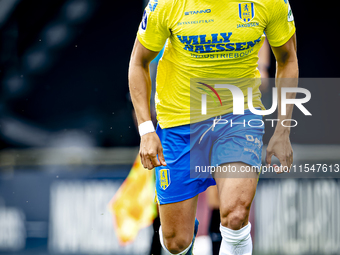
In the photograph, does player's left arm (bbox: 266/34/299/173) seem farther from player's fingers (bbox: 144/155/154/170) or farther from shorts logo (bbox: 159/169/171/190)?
player's fingers (bbox: 144/155/154/170)

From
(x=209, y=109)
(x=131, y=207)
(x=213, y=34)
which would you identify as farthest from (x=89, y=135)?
(x=213, y=34)

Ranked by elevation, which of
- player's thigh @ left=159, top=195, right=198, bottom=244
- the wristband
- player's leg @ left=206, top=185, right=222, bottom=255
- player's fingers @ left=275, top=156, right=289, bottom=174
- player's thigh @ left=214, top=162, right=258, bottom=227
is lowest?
player's leg @ left=206, top=185, right=222, bottom=255

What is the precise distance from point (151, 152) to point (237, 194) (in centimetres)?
57

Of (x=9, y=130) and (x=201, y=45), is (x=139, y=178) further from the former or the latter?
(x=201, y=45)

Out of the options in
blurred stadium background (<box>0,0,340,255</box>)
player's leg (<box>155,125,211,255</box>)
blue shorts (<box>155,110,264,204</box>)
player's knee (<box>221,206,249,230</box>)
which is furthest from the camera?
blurred stadium background (<box>0,0,340,255</box>)

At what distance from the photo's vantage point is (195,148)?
2.87 meters

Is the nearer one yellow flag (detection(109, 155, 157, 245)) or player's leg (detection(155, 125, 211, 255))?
player's leg (detection(155, 125, 211, 255))

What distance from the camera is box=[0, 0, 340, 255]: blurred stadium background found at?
13.2ft

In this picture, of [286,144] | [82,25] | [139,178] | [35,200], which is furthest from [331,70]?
[35,200]

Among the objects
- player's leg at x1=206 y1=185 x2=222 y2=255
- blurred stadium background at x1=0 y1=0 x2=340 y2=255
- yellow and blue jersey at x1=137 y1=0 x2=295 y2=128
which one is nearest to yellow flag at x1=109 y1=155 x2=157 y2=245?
blurred stadium background at x1=0 y1=0 x2=340 y2=255

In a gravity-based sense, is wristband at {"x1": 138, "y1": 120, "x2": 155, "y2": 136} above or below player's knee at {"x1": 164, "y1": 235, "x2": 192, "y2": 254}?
above

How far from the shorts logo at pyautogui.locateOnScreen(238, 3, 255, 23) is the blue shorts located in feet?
1.95

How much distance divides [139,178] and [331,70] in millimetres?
2241

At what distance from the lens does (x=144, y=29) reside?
267 cm
